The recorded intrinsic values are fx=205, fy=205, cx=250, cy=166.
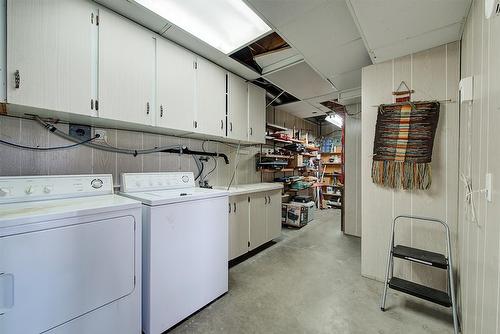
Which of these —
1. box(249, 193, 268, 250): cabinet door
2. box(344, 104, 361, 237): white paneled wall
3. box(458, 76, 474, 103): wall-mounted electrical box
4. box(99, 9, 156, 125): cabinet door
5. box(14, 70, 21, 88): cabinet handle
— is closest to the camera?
box(14, 70, 21, 88): cabinet handle

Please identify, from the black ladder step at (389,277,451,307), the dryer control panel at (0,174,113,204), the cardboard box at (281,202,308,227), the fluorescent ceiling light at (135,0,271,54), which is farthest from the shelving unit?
the dryer control panel at (0,174,113,204)

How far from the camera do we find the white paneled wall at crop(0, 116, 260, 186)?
57.7 inches

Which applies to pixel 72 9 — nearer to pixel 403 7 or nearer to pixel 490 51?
pixel 403 7

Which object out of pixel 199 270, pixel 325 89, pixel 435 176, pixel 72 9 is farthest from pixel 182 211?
pixel 325 89

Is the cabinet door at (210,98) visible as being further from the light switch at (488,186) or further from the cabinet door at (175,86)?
the light switch at (488,186)

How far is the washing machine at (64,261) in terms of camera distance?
98 centimetres

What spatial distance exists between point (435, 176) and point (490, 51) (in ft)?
4.04

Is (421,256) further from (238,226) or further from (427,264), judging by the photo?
(238,226)

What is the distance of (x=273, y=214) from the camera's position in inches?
128

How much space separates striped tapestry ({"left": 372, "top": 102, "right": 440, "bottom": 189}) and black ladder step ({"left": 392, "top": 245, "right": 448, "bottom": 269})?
1.87ft

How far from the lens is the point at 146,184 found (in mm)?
1945

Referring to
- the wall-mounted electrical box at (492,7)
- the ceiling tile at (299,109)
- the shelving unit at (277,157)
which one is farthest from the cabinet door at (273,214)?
the wall-mounted electrical box at (492,7)

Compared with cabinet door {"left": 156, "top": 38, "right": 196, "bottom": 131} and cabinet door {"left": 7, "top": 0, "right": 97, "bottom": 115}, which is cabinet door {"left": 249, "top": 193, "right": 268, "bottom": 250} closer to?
cabinet door {"left": 156, "top": 38, "right": 196, "bottom": 131}

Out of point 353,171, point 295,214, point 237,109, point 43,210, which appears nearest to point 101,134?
point 43,210
